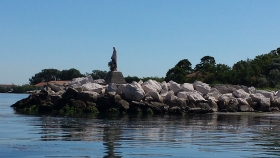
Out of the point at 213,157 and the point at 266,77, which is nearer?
the point at 213,157

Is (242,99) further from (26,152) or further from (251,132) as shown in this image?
(26,152)

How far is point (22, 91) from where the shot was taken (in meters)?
134

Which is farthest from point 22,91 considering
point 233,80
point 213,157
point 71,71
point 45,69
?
point 213,157

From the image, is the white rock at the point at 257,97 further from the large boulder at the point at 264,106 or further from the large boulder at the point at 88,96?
the large boulder at the point at 88,96

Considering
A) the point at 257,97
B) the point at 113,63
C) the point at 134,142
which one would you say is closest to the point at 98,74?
the point at 113,63

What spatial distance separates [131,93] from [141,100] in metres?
0.75

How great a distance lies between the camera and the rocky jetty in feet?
106

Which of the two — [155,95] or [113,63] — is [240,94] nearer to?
[155,95]

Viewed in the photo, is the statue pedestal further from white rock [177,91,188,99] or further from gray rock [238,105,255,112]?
gray rock [238,105,255,112]

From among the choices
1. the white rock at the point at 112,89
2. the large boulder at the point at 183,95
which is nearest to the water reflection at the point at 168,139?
the large boulder at the point at 183,95

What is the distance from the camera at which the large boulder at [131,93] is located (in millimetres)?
32812

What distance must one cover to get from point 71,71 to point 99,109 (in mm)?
93376

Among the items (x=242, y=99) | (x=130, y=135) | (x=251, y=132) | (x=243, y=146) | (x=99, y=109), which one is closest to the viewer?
(x=243, y=146)

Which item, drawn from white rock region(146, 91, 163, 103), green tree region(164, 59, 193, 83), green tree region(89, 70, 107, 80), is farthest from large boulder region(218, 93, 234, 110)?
green tree region(89, 70, 107, 80)
